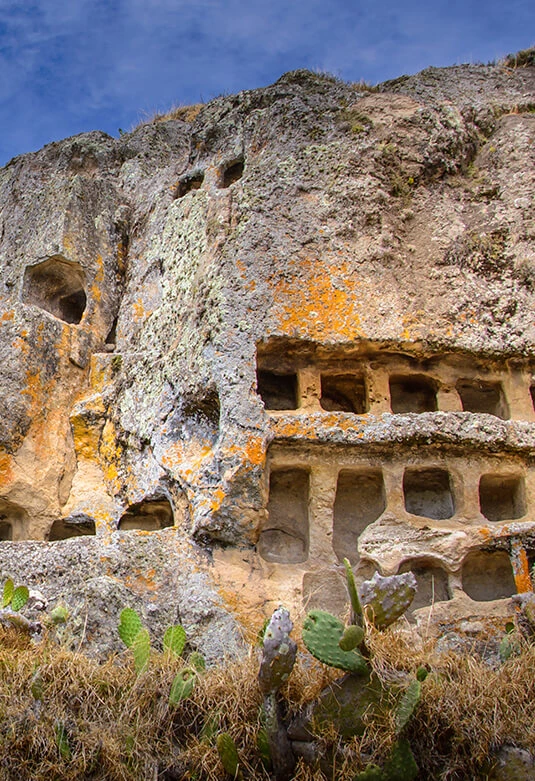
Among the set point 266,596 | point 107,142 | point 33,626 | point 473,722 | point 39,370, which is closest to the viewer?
point 473,722

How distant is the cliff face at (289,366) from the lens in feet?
17.6

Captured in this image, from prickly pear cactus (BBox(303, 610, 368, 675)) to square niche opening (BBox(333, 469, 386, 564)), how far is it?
1.81 meters

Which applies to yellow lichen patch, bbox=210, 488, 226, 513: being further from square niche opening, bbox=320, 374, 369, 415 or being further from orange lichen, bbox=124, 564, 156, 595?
square niche opening, bbox=320, 374, 369, 415

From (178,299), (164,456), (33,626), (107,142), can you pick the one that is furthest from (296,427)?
(107,142)

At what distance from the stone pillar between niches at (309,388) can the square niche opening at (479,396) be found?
107 cm

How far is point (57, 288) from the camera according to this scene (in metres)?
7.56

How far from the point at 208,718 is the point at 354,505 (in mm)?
2216

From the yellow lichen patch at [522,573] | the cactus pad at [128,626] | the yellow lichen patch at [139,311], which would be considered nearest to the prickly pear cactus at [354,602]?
the cactus pad at [128,626]

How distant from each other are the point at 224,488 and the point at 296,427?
68cm

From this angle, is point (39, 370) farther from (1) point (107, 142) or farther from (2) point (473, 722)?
(2) point (473, 722)

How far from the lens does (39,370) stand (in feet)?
21.7

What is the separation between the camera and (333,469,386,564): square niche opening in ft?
19.0

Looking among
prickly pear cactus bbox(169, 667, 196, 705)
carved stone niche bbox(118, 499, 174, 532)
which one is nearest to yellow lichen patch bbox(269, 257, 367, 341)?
carved stone niche bbox(118, 499, 174, 532)

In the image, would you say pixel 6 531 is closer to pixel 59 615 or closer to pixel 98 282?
pixel 59 615
